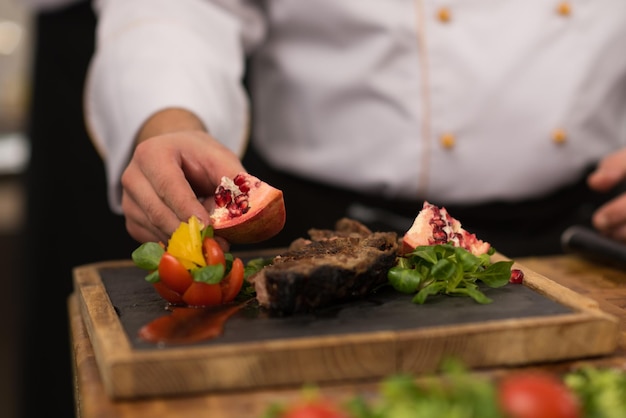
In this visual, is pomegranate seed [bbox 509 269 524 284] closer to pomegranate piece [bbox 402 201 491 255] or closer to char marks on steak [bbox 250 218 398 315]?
pomegranate piece [bbox 402 201 491 255]

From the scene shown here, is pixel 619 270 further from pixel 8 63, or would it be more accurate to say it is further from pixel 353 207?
pixel 8 63

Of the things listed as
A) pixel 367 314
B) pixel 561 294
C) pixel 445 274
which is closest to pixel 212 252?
pixel 367 314

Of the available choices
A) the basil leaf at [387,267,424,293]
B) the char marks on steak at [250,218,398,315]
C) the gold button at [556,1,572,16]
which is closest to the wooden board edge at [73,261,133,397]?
the char marks on steak at [250,218,398,315]

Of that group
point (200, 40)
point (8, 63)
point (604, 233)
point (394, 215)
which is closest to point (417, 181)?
point (394, 215)

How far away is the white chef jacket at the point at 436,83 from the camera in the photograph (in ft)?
7.69

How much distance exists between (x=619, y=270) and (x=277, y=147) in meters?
1.05

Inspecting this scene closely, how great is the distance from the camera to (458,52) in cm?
236

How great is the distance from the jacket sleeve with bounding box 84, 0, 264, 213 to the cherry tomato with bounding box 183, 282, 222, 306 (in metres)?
0.64

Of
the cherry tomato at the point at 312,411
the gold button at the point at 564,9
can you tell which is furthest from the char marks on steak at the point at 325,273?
the gold button at the point at 564,9

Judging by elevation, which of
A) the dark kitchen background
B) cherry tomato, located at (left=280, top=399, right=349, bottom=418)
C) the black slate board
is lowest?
the dark kitchen background

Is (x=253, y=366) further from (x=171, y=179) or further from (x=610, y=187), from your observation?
(x=610, y=187)

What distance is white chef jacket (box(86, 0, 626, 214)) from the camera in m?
2.34

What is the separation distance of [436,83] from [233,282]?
1054 millimetres

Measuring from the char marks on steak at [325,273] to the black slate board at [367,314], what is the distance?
24mm
